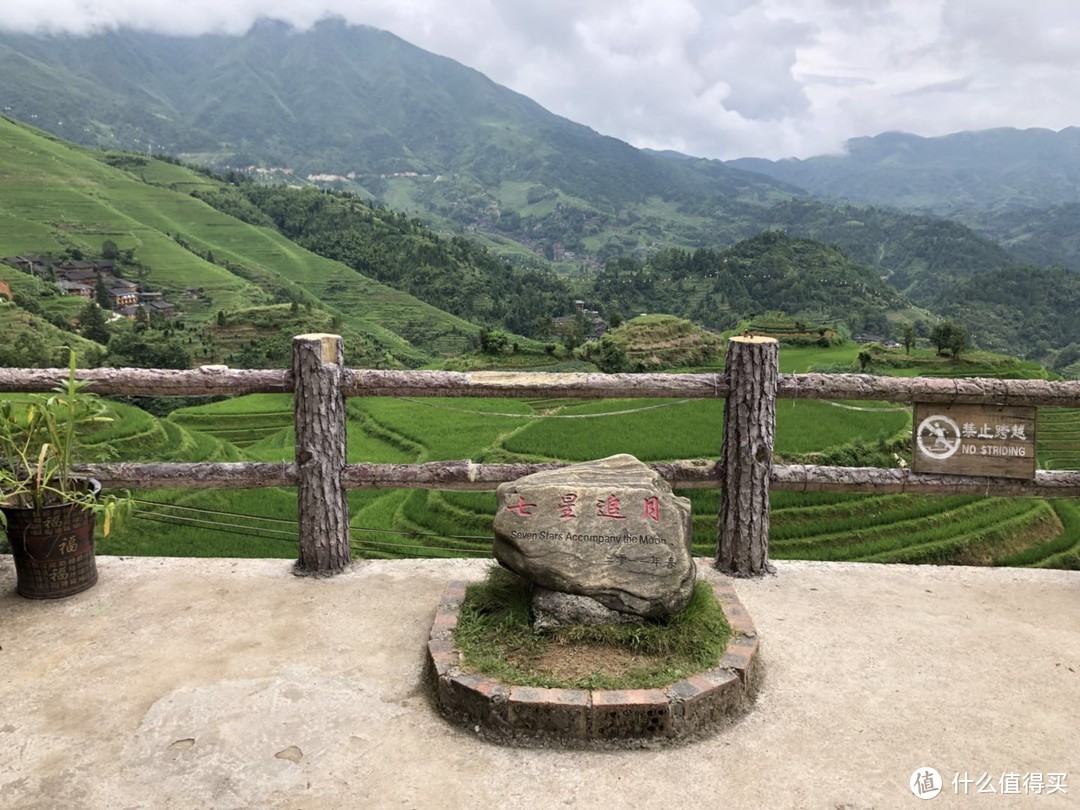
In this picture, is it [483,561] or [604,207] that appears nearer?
[483,561]

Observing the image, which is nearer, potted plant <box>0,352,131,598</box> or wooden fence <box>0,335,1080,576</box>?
potted plant <box>0,352,131,598</box>

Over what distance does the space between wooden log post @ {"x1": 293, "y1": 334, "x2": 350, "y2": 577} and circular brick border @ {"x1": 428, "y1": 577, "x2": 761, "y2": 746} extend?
1.64 meters

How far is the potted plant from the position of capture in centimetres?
416

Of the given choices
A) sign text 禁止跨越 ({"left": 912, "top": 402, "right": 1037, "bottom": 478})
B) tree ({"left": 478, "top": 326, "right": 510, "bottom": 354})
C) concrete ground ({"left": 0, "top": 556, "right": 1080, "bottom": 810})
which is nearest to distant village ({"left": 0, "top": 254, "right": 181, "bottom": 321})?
tree ({"left": 478, "top": 326, "right": 510, "bottom": 354})

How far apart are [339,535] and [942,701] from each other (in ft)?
10.9

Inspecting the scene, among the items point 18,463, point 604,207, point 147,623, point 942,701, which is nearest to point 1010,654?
point 942,701

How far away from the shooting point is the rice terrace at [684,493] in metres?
8.95

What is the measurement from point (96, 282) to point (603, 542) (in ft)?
208

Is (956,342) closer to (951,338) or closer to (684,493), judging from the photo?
(951,338)

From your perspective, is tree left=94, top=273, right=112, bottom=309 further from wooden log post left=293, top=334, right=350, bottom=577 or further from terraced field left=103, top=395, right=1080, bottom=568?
wooden log post left=293, top=334, right=350, bottom=577

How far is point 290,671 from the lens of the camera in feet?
11.9

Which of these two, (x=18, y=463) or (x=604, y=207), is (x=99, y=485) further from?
(x=604, y=207)

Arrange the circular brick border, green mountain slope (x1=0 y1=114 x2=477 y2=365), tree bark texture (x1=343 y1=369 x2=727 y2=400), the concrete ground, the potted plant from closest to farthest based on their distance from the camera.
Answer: the concrete ground → the circular brick border → the potted plant → tree bark texture (x1=343 y1=369 x2=727 y2=400) → green mountain slope (x1=0 y1=114 x2=477 y2=365)

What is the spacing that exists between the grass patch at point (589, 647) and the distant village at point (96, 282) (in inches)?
2152
